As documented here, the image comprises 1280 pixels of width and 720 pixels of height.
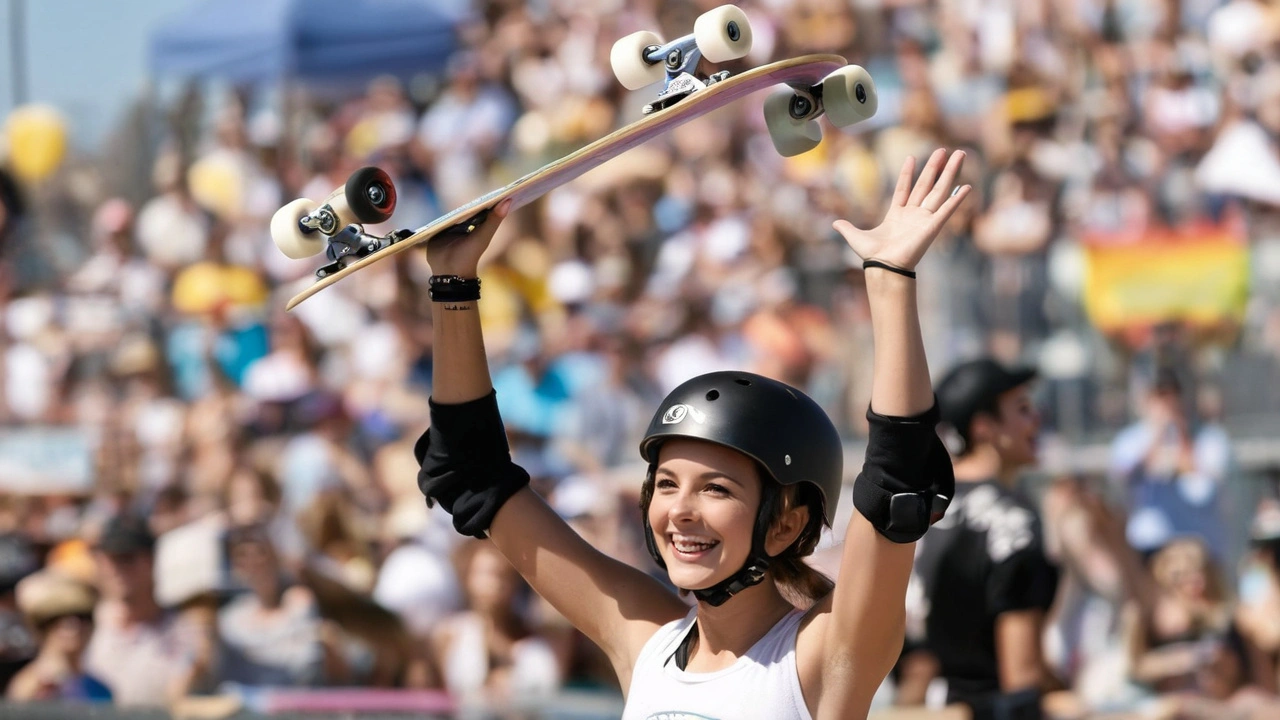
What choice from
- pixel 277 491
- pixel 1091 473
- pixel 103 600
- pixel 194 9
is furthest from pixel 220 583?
pixel 194 9

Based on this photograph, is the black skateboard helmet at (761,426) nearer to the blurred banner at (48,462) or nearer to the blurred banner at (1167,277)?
the blurred banner at (1167,277)

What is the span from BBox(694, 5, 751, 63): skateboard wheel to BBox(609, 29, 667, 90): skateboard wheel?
181mm

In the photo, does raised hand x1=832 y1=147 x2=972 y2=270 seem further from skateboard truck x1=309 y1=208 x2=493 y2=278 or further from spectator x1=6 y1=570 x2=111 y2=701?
spectator x1=6 y1=570 x2=111 y2=701

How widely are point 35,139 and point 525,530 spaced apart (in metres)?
11.3

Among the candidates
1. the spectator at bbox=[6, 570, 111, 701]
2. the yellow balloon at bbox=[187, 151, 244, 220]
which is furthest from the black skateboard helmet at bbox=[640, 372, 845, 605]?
the yellow balloon at bbox=[187, 151, 244, 220]

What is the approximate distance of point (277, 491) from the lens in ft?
29.7

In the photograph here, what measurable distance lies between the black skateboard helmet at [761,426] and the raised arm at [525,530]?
0.31m

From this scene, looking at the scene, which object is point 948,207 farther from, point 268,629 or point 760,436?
point 268,629

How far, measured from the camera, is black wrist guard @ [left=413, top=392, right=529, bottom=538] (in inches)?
132

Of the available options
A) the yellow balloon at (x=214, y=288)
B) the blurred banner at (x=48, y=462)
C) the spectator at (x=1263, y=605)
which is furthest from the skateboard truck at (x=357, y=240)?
the yellow balloon at (x=214, y=288)

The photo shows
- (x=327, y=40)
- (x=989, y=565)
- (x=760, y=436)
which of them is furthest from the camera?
(x=327, y=40)

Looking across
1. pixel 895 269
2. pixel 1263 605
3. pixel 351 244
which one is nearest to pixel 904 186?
pixel 895 269

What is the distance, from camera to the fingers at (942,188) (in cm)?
286

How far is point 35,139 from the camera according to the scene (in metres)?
13.5
